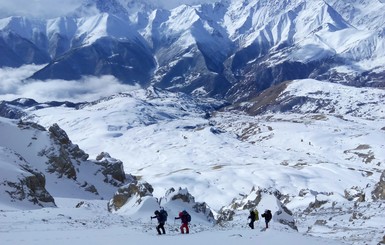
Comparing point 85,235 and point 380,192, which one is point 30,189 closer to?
point 85,235

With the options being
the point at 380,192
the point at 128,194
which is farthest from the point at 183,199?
the point at 380,192

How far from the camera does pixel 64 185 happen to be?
260 ft

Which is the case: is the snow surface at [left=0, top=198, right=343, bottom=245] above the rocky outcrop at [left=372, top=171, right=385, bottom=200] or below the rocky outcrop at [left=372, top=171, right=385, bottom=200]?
above

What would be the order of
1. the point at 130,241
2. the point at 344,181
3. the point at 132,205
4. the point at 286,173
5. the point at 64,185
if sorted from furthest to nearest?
the point at 286,173 < the point at 344,181 < the point at 64,185 < the point at 132,205 < the point at 130,241

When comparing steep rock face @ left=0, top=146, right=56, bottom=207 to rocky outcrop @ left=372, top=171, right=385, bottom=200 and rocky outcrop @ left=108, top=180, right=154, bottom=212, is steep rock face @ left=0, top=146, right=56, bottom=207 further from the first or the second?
rocky outcrop @ left=372, top=171, right=385, bottom=200

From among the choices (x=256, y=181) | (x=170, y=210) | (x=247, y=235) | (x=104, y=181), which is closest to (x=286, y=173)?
(x=256, y=181)

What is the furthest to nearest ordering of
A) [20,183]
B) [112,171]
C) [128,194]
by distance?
[112,171], [128,194], [20,183]

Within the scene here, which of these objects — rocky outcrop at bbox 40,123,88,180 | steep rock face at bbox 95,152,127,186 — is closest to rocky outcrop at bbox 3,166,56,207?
rocky outcrop at bbox 40,123,88,180

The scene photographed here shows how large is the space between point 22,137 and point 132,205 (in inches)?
1512

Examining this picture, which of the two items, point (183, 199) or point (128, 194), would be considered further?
point (128, 194)

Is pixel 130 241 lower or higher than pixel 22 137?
lower

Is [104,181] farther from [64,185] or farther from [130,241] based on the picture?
[130,241]

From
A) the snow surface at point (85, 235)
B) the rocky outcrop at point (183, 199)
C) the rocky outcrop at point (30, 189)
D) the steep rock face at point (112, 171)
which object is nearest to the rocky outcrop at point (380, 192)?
the rocky outcrop at point (183, 199)

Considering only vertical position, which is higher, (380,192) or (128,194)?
(128,194)
